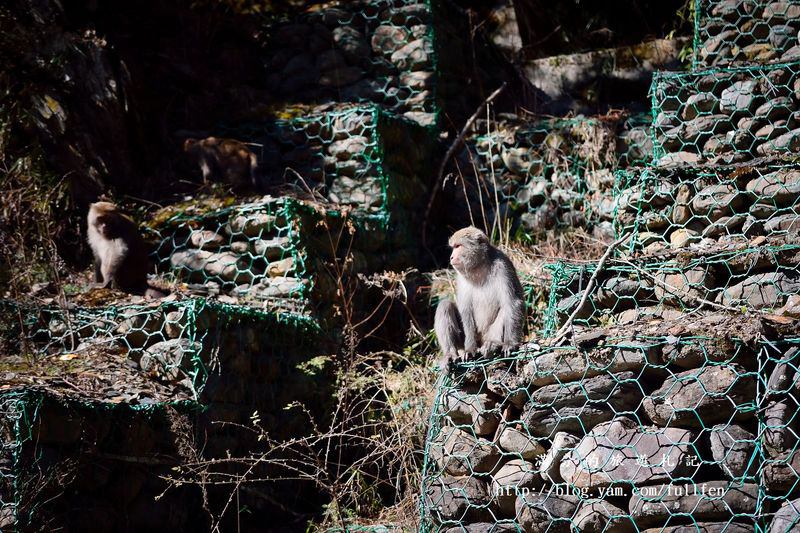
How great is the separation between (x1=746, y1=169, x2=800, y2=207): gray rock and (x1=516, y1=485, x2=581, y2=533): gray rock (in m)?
3.06

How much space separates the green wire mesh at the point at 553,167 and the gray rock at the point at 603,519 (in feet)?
16.3

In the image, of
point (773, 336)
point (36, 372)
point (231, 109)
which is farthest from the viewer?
point (231, 109)

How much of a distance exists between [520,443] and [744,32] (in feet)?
17.1

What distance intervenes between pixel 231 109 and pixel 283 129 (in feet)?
3.37

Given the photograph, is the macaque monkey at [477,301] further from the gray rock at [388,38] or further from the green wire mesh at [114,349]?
the gray rock at [388,38]

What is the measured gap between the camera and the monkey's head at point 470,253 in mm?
5504

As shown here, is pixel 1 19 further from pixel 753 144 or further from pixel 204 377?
pixel 753 144

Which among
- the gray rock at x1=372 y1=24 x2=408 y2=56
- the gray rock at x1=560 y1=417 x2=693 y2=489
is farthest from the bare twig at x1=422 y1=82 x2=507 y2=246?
the gray rock at x1=560 y1=417 x2=693 y2=489

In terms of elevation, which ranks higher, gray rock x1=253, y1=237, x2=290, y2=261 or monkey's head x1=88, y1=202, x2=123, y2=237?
monkey's head x1=88, y1=202, x2=123, y2=237

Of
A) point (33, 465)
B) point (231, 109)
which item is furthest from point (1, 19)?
point (33, 465)

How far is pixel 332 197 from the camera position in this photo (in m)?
8.93

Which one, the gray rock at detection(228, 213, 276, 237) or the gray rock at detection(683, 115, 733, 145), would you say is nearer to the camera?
the gray rock at detection(683, 115, 733, 145)

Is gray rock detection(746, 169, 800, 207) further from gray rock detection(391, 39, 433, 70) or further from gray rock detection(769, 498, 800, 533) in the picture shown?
gray rock detection(391, 39, 433, 70)

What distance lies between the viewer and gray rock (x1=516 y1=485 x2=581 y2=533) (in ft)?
13.6
